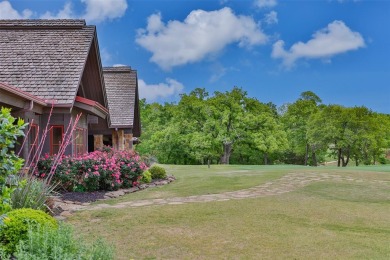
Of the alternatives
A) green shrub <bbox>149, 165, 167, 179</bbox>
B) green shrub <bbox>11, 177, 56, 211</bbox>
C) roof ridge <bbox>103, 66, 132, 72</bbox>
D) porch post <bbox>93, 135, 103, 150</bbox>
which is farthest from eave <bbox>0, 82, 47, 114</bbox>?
roof ridge <bbox>103, 66, 132, 72</bbox>

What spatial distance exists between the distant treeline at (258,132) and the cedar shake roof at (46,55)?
22.2 metres

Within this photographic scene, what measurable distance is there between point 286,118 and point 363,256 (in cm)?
3742

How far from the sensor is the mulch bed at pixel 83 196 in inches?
356

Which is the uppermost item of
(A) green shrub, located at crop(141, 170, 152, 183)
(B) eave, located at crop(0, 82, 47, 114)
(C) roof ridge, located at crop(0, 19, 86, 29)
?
(C) roof ridge, located at crop(0, 19, 86, 29)

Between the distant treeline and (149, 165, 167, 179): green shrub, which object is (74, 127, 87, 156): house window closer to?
(149, 165, 167, 179): green shrub

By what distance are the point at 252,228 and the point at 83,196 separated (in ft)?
16.2

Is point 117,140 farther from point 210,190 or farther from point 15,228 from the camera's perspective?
point 15,228

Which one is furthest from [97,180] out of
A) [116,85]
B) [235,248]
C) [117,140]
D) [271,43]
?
[271,43]

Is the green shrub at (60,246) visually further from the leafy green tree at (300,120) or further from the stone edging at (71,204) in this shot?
the leafy green tree at (300,120)

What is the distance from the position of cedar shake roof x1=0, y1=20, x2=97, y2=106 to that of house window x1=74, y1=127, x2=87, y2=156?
7.63 feet

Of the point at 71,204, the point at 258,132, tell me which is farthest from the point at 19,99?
the point at 258,132

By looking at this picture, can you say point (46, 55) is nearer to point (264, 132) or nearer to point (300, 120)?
point (264, 132)

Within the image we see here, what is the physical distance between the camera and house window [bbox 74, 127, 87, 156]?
12653 millimetres

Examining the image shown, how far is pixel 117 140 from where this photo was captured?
20.0m
